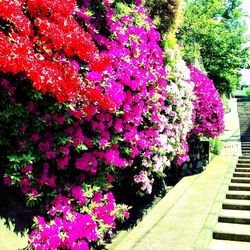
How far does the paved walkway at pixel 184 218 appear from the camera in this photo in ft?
20.2

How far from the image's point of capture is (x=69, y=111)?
4.50m

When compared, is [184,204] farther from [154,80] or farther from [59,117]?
[59,117]

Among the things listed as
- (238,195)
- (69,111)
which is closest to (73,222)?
(69,111)

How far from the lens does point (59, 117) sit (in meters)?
4.44

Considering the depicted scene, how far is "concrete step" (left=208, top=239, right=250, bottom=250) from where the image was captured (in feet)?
20.9

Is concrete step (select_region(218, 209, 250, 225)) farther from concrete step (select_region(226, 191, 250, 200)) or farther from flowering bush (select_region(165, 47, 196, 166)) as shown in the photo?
flowering bush (select_region(165, 47, 196, 166))

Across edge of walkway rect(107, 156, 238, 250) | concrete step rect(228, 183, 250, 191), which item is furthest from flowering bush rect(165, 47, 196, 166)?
concrete step rect(228, 183, 250, 191)

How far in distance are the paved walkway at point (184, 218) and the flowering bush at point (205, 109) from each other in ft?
4.52

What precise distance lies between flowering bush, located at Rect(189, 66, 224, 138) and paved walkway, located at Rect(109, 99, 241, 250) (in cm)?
138

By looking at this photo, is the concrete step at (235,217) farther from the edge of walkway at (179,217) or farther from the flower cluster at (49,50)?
the flower cluster at (49,50)

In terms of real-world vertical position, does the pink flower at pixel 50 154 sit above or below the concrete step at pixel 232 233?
above

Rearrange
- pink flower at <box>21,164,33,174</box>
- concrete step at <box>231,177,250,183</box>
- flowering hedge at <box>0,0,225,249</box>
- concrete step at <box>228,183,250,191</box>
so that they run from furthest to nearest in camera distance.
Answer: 1. concrete step at <box>231,177,250,183</box>
2. concrete step at <box>228,183,250,191</box>
3. pink flower at <box>21,164,33,174</box>
4. flowering hedge at <box>0,0,225,249</box>

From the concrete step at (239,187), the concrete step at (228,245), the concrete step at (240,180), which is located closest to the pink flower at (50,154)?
the concrete step at (228,245)

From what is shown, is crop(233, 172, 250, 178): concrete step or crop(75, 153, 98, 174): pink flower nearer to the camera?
crop(75, 153, 98, 174): pink flower
